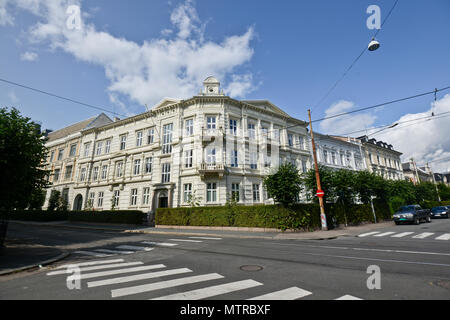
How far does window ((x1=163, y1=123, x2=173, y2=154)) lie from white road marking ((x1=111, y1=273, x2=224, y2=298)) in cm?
2120

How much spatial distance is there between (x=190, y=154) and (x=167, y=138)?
433 cm

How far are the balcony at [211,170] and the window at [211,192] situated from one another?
44.4 inches

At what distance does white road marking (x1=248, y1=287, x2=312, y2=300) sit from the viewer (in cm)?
395

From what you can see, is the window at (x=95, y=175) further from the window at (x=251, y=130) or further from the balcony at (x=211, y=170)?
the window at (x=251, y=130)

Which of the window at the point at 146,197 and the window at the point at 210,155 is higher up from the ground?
the window at the point at 210,155

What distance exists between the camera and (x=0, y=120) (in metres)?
8.48

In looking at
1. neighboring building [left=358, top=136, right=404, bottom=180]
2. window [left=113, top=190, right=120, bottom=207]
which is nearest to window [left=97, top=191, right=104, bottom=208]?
window [left=113, top=190, right=120, bottom=207]

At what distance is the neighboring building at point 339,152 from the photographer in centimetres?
3503

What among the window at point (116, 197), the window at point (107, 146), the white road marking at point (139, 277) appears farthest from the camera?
the window at point (107, 146)

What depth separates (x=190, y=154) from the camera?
2364 centimetres

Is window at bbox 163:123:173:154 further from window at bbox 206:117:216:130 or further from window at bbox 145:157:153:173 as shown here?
window at bbox 206:117:216:130

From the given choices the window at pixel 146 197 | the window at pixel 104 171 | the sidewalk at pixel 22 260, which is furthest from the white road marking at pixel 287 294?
the window at pixel 104 171

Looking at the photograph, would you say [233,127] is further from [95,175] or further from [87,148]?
[87,148]

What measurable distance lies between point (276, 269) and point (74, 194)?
36.1 m
